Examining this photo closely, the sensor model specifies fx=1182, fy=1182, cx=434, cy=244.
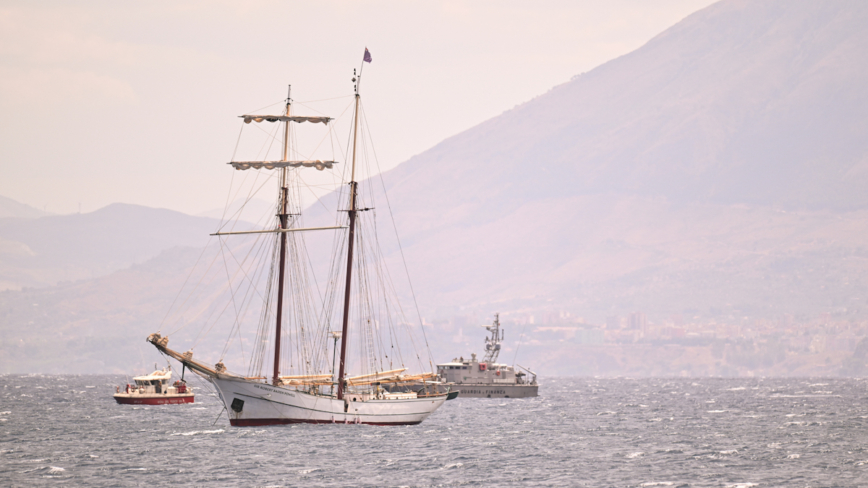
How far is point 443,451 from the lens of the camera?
290 feet

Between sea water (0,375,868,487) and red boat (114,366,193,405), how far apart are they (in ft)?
61.6

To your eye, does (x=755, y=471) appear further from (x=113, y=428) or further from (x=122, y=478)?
(x=113, y=428)

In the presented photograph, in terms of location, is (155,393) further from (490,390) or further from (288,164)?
(288,164)

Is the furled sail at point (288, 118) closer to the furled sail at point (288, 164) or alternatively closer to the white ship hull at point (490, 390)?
the furled sail at point (288, 164)

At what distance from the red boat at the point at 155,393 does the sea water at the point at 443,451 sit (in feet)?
61.6

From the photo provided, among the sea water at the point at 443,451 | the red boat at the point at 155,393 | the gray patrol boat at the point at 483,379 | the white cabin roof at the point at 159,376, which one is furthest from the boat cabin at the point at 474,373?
the sea water at the point at 443,451

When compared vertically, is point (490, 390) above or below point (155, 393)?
above

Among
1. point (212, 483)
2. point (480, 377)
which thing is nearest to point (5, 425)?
point (212, 483)

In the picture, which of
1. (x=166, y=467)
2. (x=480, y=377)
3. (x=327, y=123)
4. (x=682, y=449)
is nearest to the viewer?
(x=166, y=467)

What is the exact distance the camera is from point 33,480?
69.1 meters

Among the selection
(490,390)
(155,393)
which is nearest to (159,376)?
(155,393)

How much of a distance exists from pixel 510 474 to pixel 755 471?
16.3 metres

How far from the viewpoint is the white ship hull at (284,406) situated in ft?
321

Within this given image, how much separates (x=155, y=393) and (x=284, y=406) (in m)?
64.1
